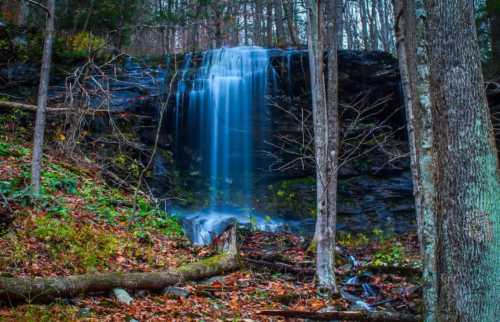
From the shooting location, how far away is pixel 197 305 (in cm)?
541

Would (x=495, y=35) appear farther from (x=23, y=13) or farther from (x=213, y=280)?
(x=23, y=13)

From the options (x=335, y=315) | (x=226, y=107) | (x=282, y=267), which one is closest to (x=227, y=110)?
(x=226, y=107)

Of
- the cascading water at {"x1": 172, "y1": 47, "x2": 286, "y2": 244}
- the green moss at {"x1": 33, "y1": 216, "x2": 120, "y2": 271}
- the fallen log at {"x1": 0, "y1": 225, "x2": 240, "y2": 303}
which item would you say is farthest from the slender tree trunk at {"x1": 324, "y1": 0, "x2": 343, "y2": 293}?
the cascading water at {"x1": 172, "y1": 47, "x2": 286, "y2": 244}

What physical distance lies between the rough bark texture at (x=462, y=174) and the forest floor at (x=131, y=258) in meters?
2.47

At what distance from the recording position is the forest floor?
4902 mm

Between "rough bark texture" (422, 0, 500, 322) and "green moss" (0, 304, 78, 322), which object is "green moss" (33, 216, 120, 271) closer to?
"green moss" (0, 304, 78, 322)

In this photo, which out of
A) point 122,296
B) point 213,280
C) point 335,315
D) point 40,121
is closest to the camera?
point 122,296

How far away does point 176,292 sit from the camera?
562 cm

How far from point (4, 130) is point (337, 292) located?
9.40 metres

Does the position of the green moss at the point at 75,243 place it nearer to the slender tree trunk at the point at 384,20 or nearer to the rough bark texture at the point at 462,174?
the rough bark texture at the point at 462,174

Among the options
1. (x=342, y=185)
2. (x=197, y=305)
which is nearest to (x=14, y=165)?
(x=197, y=305)

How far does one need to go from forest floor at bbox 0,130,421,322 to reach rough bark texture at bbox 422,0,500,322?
2.47m

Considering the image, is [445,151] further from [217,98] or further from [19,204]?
[217,98]

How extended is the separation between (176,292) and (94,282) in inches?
45.6
